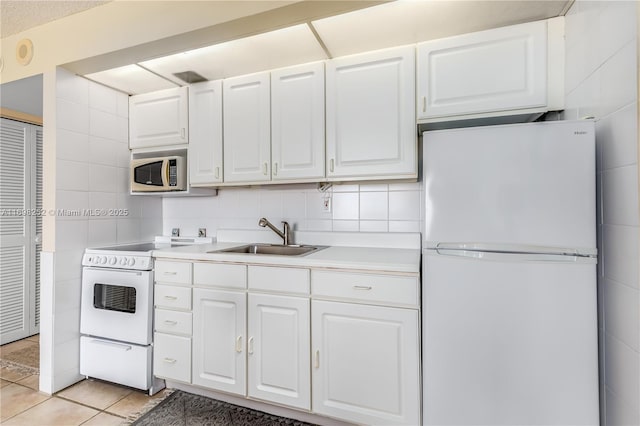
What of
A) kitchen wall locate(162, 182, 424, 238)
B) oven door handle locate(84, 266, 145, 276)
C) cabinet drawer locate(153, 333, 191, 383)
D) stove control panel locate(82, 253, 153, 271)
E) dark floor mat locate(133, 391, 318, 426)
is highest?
kitchen wall locate(162, 182, 424, 238)

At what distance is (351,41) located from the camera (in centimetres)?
173

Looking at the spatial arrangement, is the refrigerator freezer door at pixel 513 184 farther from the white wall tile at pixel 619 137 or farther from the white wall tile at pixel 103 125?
the white wall tile at pixel 103 125

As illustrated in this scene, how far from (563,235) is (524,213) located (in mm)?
158

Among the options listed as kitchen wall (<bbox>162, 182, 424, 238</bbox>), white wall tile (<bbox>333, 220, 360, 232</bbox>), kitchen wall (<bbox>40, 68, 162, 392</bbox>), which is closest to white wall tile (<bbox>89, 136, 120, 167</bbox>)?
kitchen wall (<bbox>40, 68, 162, 392</bbox>)

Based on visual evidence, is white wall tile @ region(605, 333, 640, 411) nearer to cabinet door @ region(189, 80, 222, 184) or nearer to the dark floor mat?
the dark floor mat

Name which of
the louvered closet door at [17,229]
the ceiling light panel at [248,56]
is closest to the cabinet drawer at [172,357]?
the ceiling light panel at [248,56]

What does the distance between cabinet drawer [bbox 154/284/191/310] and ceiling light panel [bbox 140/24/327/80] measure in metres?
1.41

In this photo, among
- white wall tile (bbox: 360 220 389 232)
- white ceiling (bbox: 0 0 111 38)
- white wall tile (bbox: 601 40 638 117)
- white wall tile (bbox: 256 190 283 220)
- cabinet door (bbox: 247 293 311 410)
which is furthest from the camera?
white wall tile (bbox: 256 190 283 220)

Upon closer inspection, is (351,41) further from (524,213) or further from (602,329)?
(602,329)

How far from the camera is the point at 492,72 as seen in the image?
1604mm

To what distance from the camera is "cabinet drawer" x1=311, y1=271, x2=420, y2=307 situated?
58.8 inches

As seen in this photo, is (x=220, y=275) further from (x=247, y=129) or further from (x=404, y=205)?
(x=404, y=205)

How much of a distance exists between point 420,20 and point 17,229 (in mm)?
3601

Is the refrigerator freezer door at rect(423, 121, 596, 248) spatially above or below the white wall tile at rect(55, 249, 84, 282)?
above
